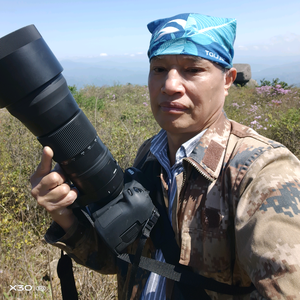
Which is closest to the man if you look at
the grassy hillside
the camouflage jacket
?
the camouflage jacket

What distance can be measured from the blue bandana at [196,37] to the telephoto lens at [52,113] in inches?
19.3

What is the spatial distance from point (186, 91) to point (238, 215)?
0.61 meters

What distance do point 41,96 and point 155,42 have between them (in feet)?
1.99

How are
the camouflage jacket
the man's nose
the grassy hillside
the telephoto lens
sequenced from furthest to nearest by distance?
1. the grassy hillside
2. the man's nose
3. the telephoto lens
4. the camouflage jacket

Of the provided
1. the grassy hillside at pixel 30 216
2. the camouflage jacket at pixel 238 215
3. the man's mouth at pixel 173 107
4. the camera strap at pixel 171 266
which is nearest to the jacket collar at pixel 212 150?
the camouflage jacket at pixel 238 215

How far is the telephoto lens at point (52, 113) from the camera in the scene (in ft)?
2.97

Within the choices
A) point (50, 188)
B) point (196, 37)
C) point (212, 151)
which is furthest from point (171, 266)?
point (196, 37)

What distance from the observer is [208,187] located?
3.34ft

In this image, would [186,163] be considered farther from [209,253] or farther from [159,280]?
[159,280]

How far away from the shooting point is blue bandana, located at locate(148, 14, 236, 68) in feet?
3.67

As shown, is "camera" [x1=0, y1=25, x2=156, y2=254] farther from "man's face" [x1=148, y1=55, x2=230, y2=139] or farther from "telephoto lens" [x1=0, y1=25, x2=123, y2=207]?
"man's face" [x1=148, y1=55, x2=230, y2=139]

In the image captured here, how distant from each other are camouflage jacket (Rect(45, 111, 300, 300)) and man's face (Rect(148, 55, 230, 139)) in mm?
95

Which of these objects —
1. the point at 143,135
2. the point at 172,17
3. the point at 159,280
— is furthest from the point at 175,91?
the point at 143,135

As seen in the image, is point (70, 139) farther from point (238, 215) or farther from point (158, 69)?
point (238, 215)
